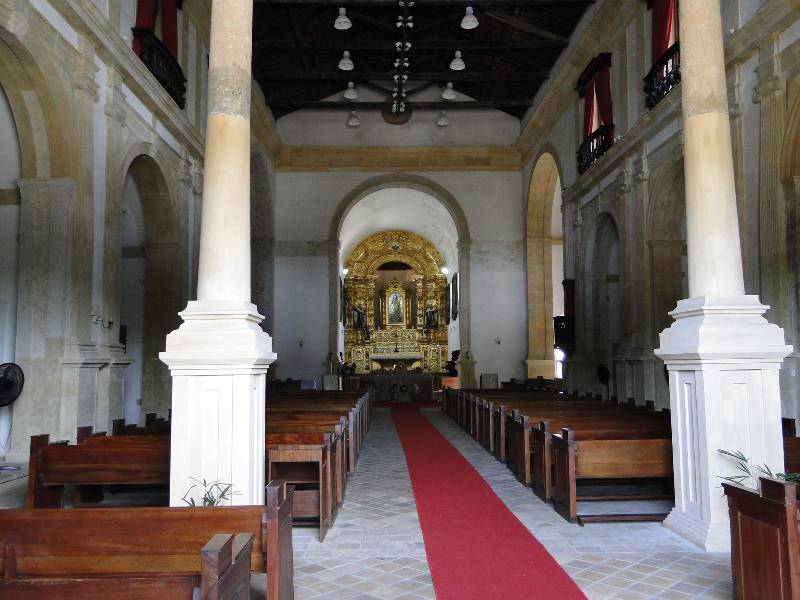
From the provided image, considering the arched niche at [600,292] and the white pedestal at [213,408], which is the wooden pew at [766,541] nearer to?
the white pedestal at [213,408]

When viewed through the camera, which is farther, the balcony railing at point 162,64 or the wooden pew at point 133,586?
the balcony railing at point 162,64

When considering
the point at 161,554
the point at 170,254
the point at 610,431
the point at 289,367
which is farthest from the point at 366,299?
the point at 161,554

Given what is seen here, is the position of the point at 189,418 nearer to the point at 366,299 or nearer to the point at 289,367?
the point at 289,367

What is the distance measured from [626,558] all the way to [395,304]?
23.1 m

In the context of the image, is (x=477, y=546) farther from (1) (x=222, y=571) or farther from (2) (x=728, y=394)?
(1) (x=222, y=571)

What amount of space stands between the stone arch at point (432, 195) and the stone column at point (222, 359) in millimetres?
13609

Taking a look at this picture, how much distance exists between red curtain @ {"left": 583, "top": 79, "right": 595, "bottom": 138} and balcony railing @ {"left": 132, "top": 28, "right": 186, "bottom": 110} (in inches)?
296

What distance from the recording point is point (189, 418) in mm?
4258

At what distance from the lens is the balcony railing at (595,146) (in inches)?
467

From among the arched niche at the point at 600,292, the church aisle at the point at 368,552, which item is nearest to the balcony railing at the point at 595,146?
the arched niche at the point at 600,292

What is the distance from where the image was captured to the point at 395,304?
27.4 metres

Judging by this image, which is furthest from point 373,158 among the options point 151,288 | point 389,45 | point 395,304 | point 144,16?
point 395,304

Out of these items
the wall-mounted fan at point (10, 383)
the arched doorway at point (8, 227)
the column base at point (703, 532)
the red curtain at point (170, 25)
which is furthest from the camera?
the red curtain at point (170, 25)

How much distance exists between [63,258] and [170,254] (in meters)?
3.42
